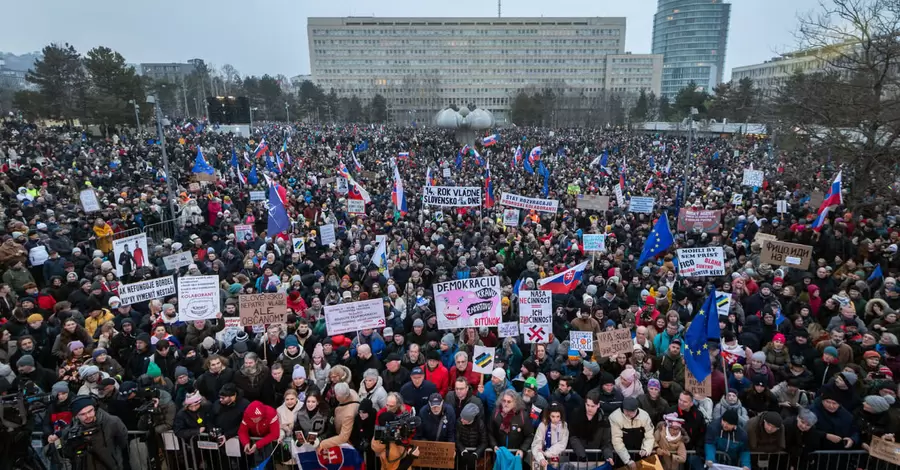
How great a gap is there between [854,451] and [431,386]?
14.0 feet

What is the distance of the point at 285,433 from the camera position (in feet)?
16.9

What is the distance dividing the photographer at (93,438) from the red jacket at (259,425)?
3.74ft

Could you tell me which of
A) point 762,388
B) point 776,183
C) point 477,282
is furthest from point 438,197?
point 776,183

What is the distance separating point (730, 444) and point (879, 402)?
1.58 meters

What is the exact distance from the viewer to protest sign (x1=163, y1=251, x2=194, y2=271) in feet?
34.0

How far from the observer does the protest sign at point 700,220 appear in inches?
529

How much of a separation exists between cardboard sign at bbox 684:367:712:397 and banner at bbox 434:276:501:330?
251cm

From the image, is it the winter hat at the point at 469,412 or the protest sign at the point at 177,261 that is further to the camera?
the protest sign at the point at 177,261

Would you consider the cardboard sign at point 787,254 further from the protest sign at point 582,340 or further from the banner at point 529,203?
the protest sign at point 582,340

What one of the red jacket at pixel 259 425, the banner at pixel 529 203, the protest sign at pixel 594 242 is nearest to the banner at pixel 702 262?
the protest sign at pixel 594 242

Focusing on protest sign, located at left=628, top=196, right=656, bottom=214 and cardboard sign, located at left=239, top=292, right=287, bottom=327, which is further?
protest sign, located at left=628, top=196, right=656, bottom=214

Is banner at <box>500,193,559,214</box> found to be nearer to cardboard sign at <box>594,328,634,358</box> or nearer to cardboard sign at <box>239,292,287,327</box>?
cardboard sign at <box>594,328,634,358</box>

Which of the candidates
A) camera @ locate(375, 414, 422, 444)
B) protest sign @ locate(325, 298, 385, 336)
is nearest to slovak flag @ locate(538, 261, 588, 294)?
protest sign @ locate(325, 298, 385, 336)

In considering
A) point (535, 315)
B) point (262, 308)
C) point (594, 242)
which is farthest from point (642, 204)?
point (262, 308)
